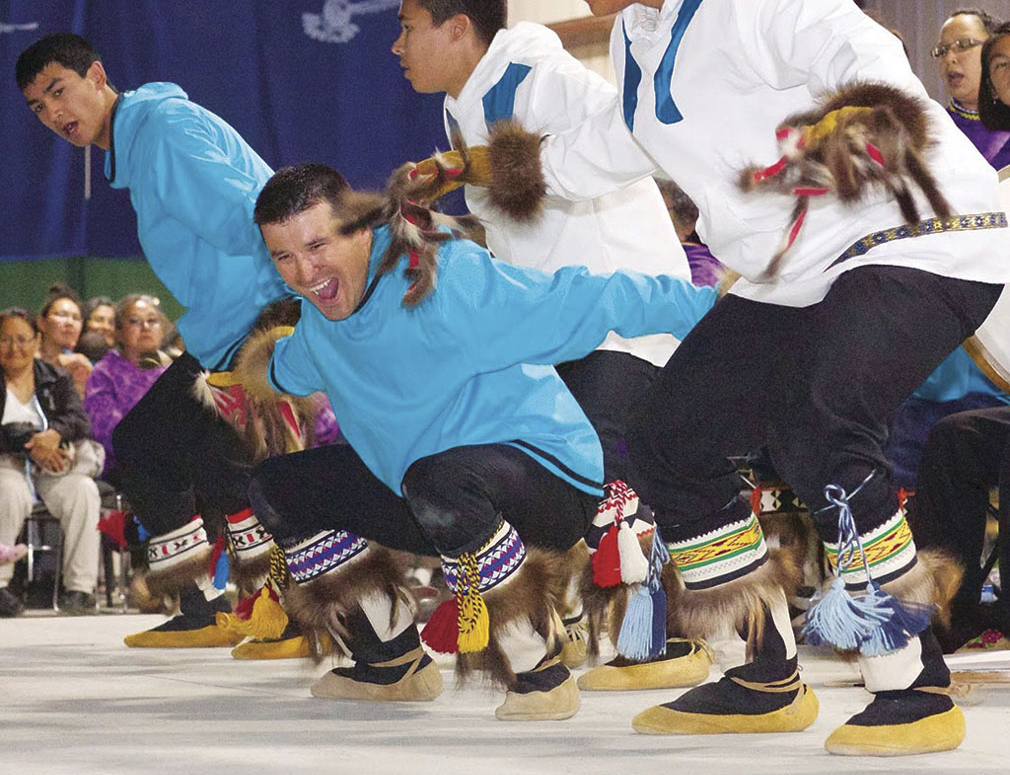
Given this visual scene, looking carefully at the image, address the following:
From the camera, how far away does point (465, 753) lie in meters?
2.36

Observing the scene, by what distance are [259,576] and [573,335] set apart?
1.38 meters

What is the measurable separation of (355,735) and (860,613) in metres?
0.89

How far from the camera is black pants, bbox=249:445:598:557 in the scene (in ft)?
8.71

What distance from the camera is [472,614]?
2623 millimetres

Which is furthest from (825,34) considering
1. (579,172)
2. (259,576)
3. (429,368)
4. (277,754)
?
(259,576)

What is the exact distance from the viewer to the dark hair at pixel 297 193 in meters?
2.76

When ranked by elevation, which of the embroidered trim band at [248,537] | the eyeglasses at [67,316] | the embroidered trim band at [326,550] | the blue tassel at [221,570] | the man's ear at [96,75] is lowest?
the blue tassel at [221,570]

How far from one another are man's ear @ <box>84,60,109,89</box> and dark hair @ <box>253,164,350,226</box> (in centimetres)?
121

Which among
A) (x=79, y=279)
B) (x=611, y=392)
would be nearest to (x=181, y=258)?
(x=611, y=392)

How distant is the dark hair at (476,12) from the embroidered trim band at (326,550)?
1278mm

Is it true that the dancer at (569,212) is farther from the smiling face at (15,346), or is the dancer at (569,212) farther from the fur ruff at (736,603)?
the smiling face at (15,346)

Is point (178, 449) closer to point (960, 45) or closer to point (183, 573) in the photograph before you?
point (183, 573)

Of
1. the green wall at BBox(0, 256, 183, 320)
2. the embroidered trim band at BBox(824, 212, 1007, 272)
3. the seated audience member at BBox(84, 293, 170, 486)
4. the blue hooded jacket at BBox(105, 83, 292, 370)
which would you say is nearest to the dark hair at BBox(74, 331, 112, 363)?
the seated audience member at BBox(84, 293, 170, 486)

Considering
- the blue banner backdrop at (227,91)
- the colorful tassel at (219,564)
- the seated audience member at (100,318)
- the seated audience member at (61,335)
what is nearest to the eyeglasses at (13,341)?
the seated audience member at (61,335)
